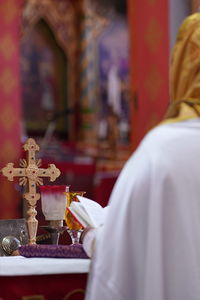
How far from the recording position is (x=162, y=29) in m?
6.73

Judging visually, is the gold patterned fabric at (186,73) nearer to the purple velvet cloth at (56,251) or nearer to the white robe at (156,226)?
the white robe at (156,226)

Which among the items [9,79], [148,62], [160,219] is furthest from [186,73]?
[9,79]

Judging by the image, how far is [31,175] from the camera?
8.98 ft

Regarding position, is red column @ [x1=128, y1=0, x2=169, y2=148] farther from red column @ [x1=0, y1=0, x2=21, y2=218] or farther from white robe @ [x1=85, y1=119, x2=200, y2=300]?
white robe @ [x1=85, y1=119, x2=200, y2=300]

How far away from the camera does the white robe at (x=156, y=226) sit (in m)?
1.93

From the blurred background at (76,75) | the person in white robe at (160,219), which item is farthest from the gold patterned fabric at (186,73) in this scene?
the blurred background at (76,75)

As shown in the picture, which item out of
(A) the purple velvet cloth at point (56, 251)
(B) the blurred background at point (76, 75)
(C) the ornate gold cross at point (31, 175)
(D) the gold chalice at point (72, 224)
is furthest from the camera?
(B) the blurred background at point (76, 75)

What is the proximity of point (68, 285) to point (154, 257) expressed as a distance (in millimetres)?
398

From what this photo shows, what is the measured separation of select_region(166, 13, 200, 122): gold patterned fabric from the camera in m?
1.99

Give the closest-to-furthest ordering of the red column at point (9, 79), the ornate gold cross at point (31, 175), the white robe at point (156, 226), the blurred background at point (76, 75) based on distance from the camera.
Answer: the white robe at point (156, 226)
the ornate gold cross at point (31, 175)
the red column at point (9, 79)
the blurred background at point (76, 75)

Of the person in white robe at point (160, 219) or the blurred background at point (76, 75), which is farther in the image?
the blurred background at point (76, 75)

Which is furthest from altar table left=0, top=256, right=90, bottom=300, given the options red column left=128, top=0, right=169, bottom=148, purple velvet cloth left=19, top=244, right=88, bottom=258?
red column left=128, top=0, right=169, bottom=148

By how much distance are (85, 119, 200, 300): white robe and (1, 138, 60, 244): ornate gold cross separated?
2.34 feet

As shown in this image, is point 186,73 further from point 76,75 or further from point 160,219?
point 76,75
